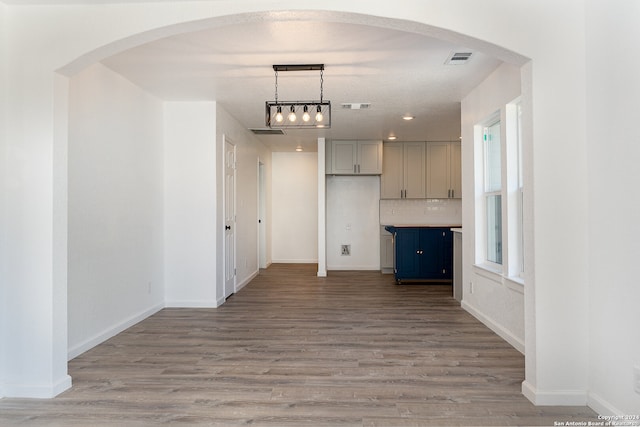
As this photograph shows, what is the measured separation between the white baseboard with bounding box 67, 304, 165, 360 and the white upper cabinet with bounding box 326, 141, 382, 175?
14.0ft

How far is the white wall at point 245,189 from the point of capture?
18.6 feet

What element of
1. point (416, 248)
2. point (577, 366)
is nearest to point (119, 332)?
point (577, 366)

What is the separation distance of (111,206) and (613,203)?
393 cm

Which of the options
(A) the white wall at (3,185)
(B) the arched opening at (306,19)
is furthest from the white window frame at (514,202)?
(A) the white wall at (3,185)

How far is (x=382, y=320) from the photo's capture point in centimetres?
441

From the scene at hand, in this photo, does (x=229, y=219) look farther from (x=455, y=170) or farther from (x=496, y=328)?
(x=455, y=170)

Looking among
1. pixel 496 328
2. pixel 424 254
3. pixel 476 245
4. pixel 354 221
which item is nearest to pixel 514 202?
pixel 476 245

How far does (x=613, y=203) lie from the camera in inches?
86.7

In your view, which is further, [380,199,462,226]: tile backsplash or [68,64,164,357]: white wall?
[380,199,462,226]: tile backsplash

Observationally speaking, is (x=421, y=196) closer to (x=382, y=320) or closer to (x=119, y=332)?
(x=382, y=320)

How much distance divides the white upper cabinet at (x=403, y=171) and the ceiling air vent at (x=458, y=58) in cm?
421

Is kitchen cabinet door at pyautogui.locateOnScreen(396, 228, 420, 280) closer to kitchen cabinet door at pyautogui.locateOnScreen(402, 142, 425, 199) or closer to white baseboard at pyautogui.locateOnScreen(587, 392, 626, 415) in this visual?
kitchen cabinet door at pyautogui.locateOnScreen(402, 142, 425, 199)

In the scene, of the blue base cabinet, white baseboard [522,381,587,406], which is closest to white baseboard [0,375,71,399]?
white baseboard [522,381,587,406]

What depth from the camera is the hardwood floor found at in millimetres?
2332
